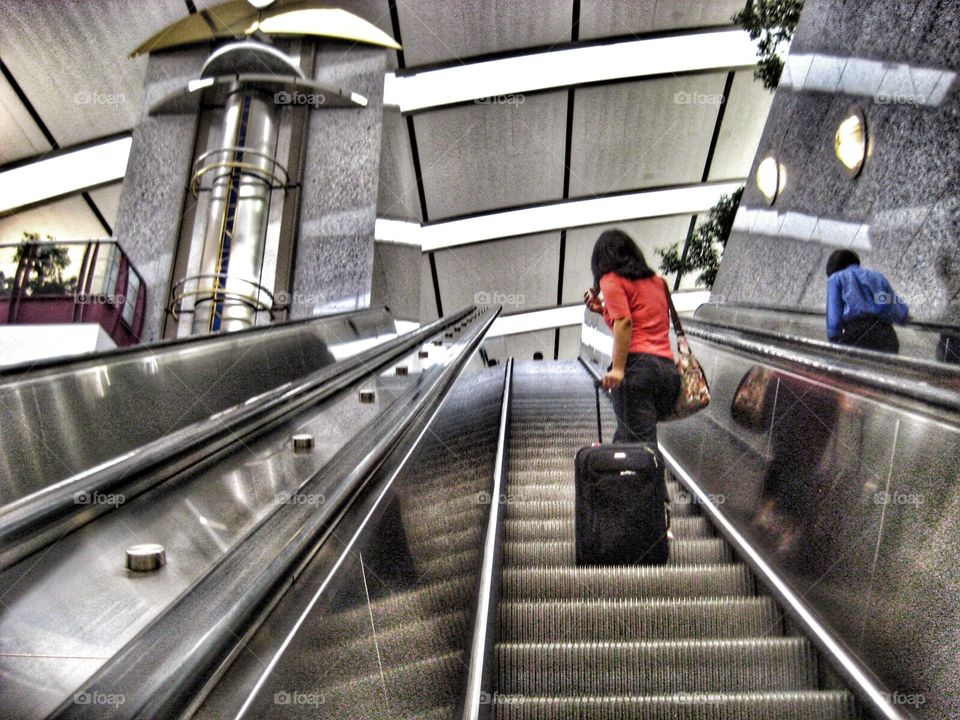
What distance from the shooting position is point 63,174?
14.4 meters

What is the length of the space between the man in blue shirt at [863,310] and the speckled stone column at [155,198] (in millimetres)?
6689

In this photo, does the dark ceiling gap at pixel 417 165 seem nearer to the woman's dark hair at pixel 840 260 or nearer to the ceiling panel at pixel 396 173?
the ceiling panel at pixel 396 173

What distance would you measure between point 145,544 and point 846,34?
6329mm

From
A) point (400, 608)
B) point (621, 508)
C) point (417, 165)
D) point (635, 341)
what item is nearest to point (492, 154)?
point (417, 165)

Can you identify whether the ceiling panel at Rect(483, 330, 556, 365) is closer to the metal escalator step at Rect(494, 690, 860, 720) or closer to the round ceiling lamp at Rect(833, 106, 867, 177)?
the round ceiling lamp at Rect(833, 106, 867, 177)

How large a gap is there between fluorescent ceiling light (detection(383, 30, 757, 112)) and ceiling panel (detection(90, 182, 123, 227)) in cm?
532

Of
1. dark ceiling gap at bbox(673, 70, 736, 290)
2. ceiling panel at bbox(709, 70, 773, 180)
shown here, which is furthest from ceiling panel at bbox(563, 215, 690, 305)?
ceiling panel at bbox(709, 70, 773, 180)

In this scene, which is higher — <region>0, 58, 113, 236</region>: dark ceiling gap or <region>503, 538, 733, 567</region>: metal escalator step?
<region>0, 58, 113, 236</region>: dark ceiling gap

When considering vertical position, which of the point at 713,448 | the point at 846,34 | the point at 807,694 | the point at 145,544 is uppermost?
the point at 846,34

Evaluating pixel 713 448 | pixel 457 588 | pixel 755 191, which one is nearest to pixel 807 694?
pixel 457 588

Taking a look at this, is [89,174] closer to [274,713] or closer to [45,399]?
[45,399]

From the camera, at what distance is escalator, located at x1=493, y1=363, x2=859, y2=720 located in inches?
100

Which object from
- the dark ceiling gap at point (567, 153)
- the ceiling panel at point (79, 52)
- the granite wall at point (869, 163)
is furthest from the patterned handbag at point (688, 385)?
the dark ceiling gap at point (567, 153)

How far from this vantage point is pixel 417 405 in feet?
12.7
